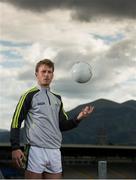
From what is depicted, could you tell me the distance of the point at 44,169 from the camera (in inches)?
183

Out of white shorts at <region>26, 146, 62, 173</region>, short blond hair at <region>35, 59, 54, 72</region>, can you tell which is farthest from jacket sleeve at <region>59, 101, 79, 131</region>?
short blond hair at <region>35, 59, 54, 72</region>

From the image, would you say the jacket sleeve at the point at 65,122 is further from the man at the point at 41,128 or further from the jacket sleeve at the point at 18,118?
the jacket sleeve at the point at 18,118

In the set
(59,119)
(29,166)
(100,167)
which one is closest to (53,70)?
(59,119)

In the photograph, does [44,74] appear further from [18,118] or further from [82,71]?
[82,71]

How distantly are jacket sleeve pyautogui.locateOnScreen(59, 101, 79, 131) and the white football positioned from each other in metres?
3.02

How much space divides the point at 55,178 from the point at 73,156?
27613 millimetres

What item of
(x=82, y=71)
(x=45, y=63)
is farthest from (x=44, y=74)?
(x=82, y=71)

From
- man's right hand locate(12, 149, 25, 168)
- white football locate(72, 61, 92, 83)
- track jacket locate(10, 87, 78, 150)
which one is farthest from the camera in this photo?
white football locate(72, 61, 92, 83)

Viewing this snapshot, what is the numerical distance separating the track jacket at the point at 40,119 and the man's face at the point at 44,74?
100mm

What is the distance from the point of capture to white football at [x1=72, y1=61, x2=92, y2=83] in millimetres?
7770

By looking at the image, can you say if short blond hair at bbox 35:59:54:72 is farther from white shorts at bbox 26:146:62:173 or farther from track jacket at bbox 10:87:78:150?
white shorts at bbox 26:146:62:173

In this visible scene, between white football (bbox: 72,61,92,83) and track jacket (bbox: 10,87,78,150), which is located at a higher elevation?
white football (bbox: 72,61,92,83)

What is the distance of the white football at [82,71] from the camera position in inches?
306

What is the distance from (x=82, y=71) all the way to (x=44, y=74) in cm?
327
